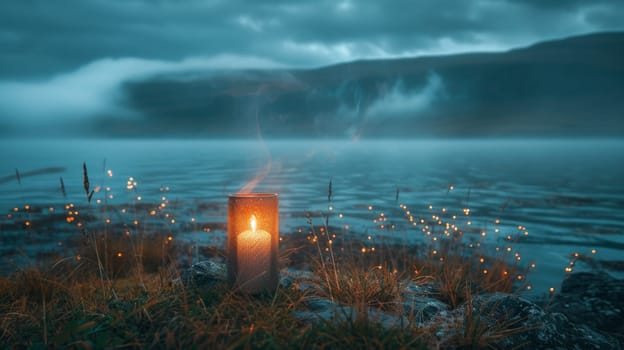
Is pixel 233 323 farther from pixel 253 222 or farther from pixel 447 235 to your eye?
pixel 447 235

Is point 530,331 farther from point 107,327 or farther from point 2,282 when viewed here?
point 2,282

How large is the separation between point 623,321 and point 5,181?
3073 centimetres

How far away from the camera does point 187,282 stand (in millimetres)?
4773

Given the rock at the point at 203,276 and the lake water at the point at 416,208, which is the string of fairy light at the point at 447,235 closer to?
the lake water at the point at 416,208

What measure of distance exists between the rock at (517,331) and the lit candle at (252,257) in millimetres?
1575

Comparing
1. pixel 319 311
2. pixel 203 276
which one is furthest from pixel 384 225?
pixel 319 311

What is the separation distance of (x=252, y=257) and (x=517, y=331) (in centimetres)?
222

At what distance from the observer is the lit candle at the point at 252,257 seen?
423cm

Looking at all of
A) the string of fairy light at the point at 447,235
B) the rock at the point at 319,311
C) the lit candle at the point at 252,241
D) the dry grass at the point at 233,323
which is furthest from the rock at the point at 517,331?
the lit candle at the point at 252,241

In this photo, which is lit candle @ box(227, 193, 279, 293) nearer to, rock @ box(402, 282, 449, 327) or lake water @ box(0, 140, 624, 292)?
rock @ box(402, 282, 449, 327)

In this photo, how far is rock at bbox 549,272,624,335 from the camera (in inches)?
223

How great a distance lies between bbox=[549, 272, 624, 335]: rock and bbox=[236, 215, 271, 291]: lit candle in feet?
11.6

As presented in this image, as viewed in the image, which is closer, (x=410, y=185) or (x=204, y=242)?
(x=204, y=242)

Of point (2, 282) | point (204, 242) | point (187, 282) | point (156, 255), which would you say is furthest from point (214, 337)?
point (204, 242)
